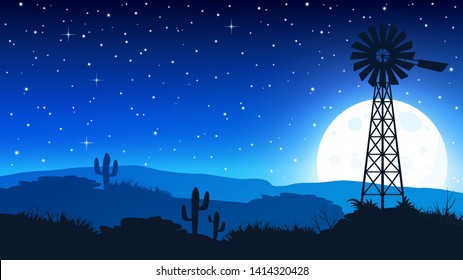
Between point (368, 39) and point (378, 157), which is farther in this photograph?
point (368, 39)

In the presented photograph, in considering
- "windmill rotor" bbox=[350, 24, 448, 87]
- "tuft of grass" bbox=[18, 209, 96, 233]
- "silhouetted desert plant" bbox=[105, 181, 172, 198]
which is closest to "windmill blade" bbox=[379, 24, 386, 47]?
"windmill rotor" bbox=[350, 24, 448, 87]

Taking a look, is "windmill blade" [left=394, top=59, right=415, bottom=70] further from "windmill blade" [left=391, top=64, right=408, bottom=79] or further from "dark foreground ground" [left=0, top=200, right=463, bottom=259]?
"dark foreground ground" [left=0, top=200, right=463, bottom=259]

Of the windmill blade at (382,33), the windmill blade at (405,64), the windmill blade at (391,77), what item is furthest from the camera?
the windmill blade at (382,33)

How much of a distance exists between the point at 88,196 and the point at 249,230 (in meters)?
29.5

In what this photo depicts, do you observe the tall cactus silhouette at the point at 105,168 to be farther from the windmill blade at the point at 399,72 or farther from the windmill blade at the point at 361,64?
the windmill blade at the point at 399,72

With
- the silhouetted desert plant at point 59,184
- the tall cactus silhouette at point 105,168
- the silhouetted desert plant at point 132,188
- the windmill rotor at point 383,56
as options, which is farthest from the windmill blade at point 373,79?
the silhouetted desert plant at point 59,184

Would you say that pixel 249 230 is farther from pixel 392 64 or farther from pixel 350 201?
pixel 392 64

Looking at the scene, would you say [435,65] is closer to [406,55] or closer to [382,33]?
[406,55]

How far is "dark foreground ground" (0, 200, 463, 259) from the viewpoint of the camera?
14.6m

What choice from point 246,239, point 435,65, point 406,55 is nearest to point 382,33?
point 406,55

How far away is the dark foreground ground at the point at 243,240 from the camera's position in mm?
14609
